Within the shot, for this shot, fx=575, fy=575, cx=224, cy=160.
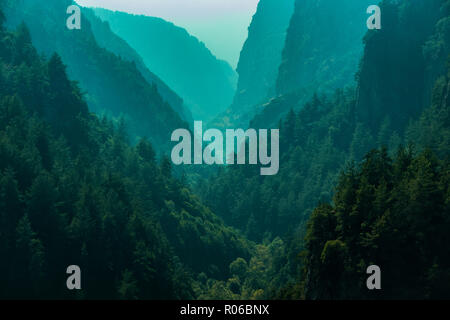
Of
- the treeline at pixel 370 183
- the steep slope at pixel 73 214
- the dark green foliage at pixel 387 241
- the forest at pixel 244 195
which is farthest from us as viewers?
the steep slope at pixel 73 214

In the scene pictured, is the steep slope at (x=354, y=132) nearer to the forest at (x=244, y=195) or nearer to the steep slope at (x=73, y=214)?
the forest at (x=244, y=195)

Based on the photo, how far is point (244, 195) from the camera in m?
160

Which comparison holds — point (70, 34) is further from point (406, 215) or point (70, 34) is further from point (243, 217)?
point (406, 215)

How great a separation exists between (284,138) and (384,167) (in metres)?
110

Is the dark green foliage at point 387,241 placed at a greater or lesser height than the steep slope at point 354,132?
lesser

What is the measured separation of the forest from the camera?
5612 cm

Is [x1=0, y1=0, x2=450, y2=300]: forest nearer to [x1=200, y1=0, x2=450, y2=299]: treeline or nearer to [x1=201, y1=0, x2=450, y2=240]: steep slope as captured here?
[x1=200, y1=0, x2=450, y2=299]: treeline

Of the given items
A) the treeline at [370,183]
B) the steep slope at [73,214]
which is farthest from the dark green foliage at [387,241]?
the steep slope at [73,214]

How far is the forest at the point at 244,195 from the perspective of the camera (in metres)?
56.1

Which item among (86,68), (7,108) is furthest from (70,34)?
(7,108)

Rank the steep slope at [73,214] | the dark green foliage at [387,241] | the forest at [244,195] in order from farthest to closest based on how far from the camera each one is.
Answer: the steep slope at [73,214], the forest at [244,195], the dark green foliage at [387,241]

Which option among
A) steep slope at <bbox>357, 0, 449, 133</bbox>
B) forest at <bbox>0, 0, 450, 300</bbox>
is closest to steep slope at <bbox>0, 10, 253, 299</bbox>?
forest at <bbox>0, 0, 450, 300</bbox>

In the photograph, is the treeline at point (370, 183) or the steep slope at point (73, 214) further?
the steep slope at point (73, 214)

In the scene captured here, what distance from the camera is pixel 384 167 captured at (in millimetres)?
67438
